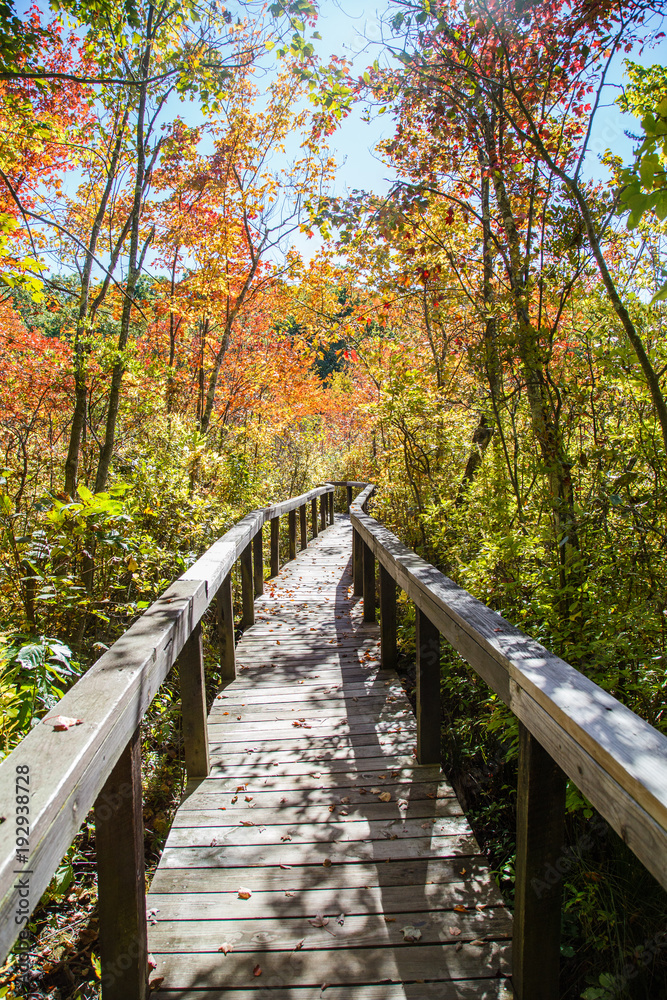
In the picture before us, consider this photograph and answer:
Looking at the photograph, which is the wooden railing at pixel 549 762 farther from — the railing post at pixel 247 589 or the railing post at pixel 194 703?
the railing post at pixel 247 589

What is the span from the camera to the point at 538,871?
5.45 ft

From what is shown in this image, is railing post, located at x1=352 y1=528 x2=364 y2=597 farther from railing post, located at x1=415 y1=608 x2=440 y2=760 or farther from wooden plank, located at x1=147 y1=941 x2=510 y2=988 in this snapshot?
wooden plank, located at x1=147 y1=941 x2=510 y2=988

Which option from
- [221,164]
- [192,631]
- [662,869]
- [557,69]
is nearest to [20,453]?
[221,164]

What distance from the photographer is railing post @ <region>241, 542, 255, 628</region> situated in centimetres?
528

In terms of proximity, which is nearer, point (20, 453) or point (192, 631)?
point (192, 631)

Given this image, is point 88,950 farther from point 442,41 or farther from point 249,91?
point 249,91

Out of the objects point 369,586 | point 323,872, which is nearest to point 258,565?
point 369,586

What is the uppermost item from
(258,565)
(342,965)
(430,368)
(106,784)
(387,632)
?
(430,368)

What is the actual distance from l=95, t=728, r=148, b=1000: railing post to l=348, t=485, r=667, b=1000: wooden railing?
46.1 inches

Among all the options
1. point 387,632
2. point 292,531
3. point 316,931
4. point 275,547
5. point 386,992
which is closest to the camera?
point 386,992

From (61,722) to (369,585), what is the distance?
412 centimetres

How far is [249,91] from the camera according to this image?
355 inches

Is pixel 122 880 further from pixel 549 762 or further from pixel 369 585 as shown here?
pixel 369 585

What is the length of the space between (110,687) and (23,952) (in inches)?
58.1
